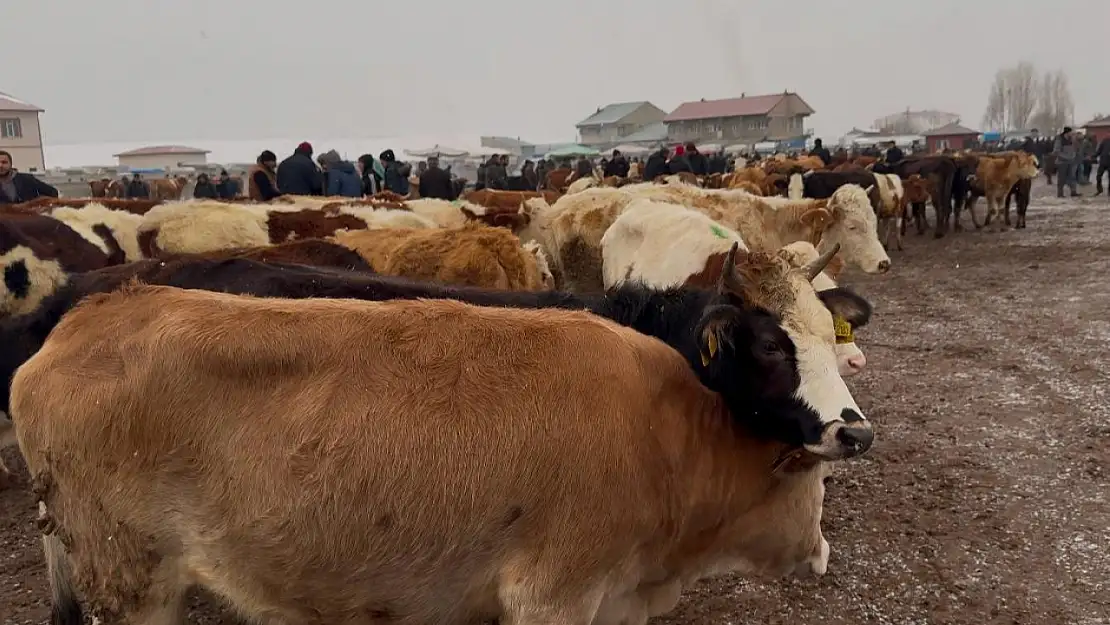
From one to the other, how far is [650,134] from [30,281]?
6760 centimetres

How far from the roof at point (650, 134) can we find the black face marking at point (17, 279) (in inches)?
2302

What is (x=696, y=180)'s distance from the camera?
15.8m

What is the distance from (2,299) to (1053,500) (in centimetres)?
661

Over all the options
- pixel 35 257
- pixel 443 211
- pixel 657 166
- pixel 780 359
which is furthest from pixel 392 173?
pixel 780 359

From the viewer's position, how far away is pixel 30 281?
18.1 ft

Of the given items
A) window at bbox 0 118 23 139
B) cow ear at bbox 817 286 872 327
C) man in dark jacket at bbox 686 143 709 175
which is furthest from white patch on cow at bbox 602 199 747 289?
window at bbox 0 118 23 139

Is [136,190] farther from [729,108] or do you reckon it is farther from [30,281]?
[729,108]

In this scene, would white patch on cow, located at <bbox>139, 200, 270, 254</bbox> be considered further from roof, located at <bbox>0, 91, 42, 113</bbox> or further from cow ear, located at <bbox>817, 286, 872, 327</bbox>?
roof, located at <bbox>0, 91, 42, 113</bbox>

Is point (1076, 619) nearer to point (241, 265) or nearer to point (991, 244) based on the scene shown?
point (241, 265)

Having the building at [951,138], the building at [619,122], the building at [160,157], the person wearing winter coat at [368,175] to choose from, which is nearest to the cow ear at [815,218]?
the person wearing winter coat at [368,175]

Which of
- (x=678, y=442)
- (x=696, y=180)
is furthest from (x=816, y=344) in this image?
(x=696, y=180)

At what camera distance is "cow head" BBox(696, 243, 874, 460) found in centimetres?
282

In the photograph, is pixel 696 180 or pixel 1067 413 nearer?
pixel 1067 413

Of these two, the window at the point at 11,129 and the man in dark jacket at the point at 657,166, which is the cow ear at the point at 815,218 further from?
the window at the point at 11,129
